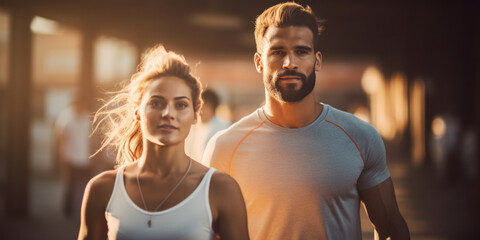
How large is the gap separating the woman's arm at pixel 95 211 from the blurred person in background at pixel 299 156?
2.56ft

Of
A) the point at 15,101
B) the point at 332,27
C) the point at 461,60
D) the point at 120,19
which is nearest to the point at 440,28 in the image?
the point at 461,60

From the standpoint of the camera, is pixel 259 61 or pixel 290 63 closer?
pixel 290 63

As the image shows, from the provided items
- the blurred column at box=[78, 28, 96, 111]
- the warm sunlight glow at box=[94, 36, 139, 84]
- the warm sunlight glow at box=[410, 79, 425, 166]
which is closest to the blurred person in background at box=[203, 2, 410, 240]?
the blurred column at box=[78, 28, 96, 111]

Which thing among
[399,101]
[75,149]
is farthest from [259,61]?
[399,101]

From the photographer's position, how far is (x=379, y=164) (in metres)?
3.01

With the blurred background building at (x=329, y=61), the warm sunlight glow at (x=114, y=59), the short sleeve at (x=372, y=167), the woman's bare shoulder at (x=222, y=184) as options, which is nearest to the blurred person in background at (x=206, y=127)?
the blurred background building at (x=329, y=61)

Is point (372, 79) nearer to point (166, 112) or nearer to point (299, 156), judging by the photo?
point (299, 156)

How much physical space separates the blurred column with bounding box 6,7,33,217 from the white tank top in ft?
30.0

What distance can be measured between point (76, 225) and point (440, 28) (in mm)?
13008

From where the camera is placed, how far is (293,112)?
9.80 feet

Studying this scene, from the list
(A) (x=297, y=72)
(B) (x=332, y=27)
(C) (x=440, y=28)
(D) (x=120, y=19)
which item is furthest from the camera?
(B) (x=332, y=27)

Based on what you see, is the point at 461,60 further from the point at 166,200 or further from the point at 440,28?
the point at 166,200

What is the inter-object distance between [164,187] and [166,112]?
0.31m

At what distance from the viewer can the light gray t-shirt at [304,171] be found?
2842mm
